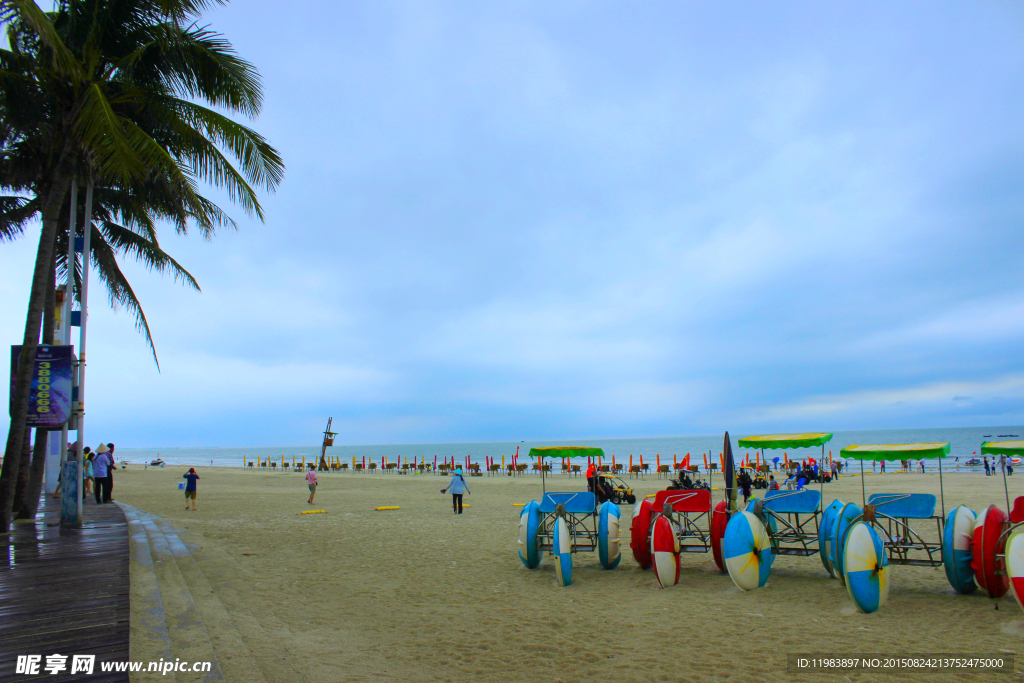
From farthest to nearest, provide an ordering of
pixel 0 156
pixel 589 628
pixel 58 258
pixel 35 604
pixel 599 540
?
pixel 58 258 < pixel 0 156 < pixel 599 540 < pixel 589 628 < pixel 35 604

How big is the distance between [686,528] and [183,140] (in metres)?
11.3

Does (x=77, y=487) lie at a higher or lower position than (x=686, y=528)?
higher

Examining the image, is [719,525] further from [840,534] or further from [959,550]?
[959,550]

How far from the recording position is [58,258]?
14.4m

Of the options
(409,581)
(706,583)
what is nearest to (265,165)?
(409,581)

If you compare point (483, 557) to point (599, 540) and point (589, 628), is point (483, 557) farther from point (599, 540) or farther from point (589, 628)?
point (589, 628)

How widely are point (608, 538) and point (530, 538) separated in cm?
121

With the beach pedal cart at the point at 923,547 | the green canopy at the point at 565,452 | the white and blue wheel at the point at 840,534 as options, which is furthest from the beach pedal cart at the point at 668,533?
the green canopy at the point at 565,452

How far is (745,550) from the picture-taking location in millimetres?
7348

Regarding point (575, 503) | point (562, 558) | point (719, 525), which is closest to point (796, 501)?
point (719, 525)

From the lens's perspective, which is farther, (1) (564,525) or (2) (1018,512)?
(1) (564,525)

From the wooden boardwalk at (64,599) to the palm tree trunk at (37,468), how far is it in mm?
3436

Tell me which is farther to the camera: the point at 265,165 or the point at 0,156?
the point at 0,156

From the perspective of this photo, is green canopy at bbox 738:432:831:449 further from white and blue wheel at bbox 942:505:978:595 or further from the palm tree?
the palm tree
